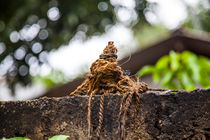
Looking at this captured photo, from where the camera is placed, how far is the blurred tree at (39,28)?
4281 millimetres

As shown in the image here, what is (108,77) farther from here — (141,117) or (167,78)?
(167,78)

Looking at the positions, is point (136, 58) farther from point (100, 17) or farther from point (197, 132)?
point (197, 132)

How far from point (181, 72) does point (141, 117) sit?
220 centimetres

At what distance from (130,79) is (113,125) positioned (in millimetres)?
227

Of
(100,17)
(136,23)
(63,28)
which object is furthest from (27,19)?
(136,23)

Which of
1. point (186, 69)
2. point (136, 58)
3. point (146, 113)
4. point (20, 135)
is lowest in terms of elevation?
point (20, 135)

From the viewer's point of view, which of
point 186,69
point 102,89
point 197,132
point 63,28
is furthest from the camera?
point 63,28

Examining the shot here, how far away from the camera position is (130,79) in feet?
4.08

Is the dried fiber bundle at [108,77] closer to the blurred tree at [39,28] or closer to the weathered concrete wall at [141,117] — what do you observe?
the weathered concrete wall at [141,117]

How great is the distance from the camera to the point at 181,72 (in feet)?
10.5

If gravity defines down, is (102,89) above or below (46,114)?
above

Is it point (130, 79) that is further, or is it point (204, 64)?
point (204, 64)

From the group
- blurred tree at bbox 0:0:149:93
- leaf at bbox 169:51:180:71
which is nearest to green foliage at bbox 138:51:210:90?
leaf at bbox 169:51:180:71

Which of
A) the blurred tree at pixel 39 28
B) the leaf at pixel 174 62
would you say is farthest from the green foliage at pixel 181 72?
the blurred tree at pixel 39 28
